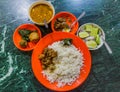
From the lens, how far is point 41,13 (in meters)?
1.51

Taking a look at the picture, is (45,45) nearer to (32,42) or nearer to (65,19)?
(32,42)

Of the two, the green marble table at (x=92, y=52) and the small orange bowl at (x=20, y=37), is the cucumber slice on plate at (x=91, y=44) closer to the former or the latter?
the green marble table at (x=92, y=52)

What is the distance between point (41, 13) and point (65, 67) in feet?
1.06

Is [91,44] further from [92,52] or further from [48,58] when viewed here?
[48,58]

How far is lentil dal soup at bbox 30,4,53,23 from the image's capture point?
1.50m

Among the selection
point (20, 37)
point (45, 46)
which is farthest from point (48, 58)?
point (20, 37)

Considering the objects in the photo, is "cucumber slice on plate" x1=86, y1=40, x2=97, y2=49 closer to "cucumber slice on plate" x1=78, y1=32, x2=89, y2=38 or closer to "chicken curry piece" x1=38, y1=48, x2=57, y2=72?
"cucumber slice on plate" x1=78, y1=32, x2=89, y2=38

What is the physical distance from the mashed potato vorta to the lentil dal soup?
0.17 metres

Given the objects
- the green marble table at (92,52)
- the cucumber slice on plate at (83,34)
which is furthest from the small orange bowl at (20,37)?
the cucumber slice on plate at (83,34)

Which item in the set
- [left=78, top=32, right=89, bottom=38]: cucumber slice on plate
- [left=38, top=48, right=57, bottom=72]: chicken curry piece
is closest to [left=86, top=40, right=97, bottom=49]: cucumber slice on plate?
[left=78, top=32, right=89, bottom=38]: cucumber slice on plate

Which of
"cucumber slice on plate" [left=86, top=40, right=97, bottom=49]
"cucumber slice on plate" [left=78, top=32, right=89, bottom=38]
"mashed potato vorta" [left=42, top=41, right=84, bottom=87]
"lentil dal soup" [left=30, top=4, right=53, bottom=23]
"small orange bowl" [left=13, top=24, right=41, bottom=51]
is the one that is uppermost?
"lentil dal soup" [left=30, top=4, right=53, bottom=23]

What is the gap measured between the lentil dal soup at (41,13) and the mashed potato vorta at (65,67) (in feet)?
0.56

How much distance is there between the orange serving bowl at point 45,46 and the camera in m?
1.41

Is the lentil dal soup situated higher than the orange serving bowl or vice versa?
the lentil dal soup
